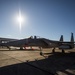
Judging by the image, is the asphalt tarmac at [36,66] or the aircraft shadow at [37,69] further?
the asphalt tarmac at [36,66]

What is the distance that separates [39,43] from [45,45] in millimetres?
1154

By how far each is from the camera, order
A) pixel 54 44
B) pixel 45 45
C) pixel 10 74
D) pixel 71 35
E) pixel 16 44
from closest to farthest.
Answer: pixel 10 74 < pixel 16 44 < pixel 45 45 < pixel 54 44 < pixel 71 35

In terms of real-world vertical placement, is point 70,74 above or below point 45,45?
below

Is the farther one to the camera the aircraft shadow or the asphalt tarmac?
the asphalt tarmac

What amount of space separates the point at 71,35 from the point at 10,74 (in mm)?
25061

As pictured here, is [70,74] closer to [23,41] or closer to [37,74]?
[37,74]

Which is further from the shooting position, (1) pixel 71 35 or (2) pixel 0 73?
(1) pixel 71 35

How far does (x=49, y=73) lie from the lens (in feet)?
16.3

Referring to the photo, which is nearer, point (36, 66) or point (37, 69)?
point (37, 69)

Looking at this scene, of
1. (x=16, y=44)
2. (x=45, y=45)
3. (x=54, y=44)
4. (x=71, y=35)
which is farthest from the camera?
(x=71, y=35)

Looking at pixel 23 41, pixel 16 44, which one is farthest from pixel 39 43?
pixel 16 44

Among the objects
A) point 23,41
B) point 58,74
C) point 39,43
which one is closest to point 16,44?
point 23,41

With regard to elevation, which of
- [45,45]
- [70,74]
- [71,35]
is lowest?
[70,74]

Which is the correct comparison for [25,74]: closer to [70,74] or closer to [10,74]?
[10,74]
